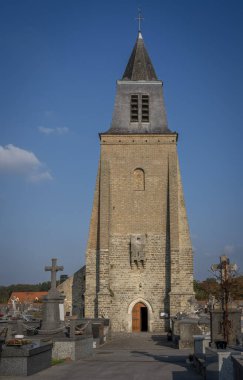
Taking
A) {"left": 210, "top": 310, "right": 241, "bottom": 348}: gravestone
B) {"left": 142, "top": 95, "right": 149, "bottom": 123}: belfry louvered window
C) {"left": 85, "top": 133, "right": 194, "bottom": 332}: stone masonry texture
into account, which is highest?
{"left": 142, "top": 95, "right": 149, "bottom": 123}: belfry louvered window

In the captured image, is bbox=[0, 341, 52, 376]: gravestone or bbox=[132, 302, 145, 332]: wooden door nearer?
bbox=[0, 341, 52, 376]: gravestone

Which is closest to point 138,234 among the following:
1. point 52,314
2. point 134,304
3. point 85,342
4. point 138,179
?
point 138,179

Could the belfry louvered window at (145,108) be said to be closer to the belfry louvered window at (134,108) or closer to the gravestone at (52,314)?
the belfry louvered window at (134,108)

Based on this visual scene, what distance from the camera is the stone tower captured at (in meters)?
26.5

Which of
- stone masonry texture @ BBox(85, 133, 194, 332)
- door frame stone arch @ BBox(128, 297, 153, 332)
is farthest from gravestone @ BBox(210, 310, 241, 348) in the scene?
door frame stone arch @ BBox(128, 297, 153, 332)

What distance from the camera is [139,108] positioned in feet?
99.1

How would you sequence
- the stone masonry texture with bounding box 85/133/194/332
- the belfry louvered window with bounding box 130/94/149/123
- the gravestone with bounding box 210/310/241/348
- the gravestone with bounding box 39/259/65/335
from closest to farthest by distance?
the gravestone with bounding box 210/310/241/348 < the gravestone with bounding box 39/259/65/335 < the stone masonry texture with bounding box 85/133/194/332 < the belfry louvered window with bounding box 130/94/149/123

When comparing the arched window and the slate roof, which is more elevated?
the slate roof

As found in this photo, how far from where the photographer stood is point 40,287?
290 ft

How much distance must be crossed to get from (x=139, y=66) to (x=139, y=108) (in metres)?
3.41

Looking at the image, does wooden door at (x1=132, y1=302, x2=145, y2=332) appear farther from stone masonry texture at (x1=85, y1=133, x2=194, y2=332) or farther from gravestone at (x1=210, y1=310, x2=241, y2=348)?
gravestone at (x1=210, y1=310, x2=241, y2=348)

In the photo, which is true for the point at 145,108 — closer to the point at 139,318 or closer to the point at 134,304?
the point at 134,304

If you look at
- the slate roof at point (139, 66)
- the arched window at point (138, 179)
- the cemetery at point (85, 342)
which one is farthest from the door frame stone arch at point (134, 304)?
the slate roof at point (139, 66)

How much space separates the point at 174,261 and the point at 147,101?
1050 centimetres
